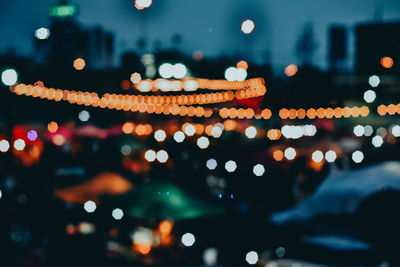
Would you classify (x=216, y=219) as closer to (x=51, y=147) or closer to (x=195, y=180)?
(x=195, y=180)

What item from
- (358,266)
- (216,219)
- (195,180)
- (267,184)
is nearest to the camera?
(358,266)

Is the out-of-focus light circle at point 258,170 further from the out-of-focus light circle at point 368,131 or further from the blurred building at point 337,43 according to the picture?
the blurred building at point 337,43

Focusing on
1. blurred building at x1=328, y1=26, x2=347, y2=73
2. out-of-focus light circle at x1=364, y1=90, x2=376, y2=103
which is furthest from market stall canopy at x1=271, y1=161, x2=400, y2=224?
out-of-focus light circle at x1=364, y1=90, x2=376, y2=103

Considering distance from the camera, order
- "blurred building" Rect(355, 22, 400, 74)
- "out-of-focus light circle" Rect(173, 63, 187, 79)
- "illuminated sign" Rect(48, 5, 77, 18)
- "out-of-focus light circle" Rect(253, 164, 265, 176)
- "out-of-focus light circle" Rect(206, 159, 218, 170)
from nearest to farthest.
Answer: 1. "illuminated sign" Rect(48, 5, 77, 18)
2. "out-of-focus light circle" Rect(253, 164, 265, 176)
3. "out-of-focus light circle" Rect(173, 63, 187, 79)
4. "out-of-focus light circle" Rect(206, 159, 218, 170)
5. "blurred building" Rect(355, 22, 400, 74)

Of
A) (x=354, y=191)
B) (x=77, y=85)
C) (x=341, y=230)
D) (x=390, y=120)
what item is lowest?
A: (x=390, y=120)

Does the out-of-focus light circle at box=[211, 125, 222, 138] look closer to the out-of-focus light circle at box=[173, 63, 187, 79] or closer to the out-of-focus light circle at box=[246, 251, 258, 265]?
the out-of-focus light circle at box=[173, 63, 187, 79]

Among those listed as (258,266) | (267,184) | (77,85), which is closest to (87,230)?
(258,266)

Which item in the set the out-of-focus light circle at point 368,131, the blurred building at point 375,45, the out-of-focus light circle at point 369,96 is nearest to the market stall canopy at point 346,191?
the out-of-focus light circle at point 368,131
